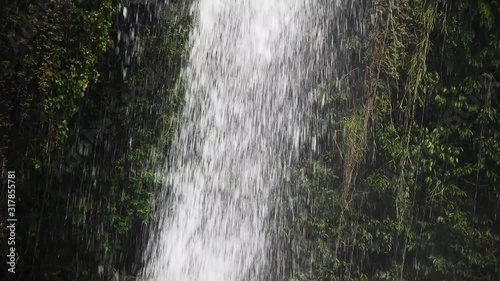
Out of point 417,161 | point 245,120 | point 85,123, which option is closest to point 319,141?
point 245,120

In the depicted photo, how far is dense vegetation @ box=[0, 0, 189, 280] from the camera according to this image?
556cm

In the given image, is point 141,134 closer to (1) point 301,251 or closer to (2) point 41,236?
(2) point 41,236

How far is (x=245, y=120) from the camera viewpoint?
675 cm

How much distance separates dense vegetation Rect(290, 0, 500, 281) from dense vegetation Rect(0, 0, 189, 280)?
2144 mm

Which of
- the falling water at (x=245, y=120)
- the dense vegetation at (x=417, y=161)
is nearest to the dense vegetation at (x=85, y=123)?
the falling water at (x=245, y=120)

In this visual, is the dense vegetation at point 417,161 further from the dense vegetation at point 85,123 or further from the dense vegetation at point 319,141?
the dense vegetation at point 85,123

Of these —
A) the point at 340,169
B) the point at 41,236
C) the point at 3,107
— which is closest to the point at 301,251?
the point at 340,169

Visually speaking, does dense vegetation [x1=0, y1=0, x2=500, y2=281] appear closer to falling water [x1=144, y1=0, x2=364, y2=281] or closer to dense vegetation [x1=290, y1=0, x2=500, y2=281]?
dense vegetation [x1=290, y1=0, x2=500, y2=281]

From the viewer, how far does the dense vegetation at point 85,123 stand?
18.2 ft

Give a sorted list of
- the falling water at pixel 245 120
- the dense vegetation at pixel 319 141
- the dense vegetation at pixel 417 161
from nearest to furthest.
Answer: the dense vegetation at pixel 319 141
the dense vegetation at pixel 417 161
the falling water at pixel 245 120

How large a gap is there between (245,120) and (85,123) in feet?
6.12

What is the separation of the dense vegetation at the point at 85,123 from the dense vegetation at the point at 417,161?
2144mm

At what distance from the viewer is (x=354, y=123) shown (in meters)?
6.49

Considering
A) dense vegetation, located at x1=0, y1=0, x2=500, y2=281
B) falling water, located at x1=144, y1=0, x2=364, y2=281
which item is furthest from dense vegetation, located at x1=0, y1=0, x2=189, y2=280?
falling water, located at x1=144, y1=0, x2=364, y2=281
